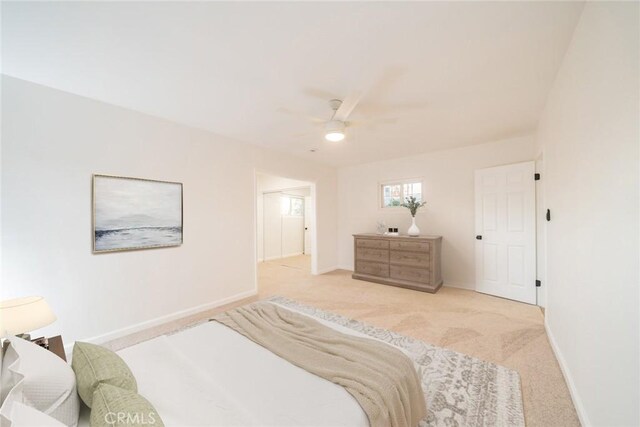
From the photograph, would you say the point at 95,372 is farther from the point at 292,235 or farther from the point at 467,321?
the point at 292,235

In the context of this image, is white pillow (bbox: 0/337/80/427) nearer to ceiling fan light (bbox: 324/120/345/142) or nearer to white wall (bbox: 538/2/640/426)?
white wall (bbox: 538/2/640/426)

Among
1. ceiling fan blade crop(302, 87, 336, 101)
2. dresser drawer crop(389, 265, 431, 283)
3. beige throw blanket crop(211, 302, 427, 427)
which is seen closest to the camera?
beige throw blanket crop(211, 302, 427, 427)

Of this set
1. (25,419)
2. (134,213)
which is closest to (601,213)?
(25,419)

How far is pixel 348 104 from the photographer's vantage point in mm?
2090

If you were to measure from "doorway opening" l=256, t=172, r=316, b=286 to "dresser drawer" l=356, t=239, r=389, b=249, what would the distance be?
1.63 meters

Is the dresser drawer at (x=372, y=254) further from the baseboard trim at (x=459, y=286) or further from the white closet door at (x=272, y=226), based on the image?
the white closet door at (x=272, y=226)

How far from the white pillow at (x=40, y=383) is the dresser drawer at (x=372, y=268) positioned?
4178 mm

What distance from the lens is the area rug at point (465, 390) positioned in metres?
1.57

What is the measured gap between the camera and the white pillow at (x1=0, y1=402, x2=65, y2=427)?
0.68 meters

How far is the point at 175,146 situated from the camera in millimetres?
3076

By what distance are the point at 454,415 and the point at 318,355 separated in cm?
99

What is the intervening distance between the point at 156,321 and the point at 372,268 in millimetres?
3437

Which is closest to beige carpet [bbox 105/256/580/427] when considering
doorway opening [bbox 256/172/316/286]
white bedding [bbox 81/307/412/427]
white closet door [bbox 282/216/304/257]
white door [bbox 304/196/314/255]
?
white bedding [bbox 81/307/412/427]

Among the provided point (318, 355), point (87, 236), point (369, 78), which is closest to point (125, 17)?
point (369, 78)
